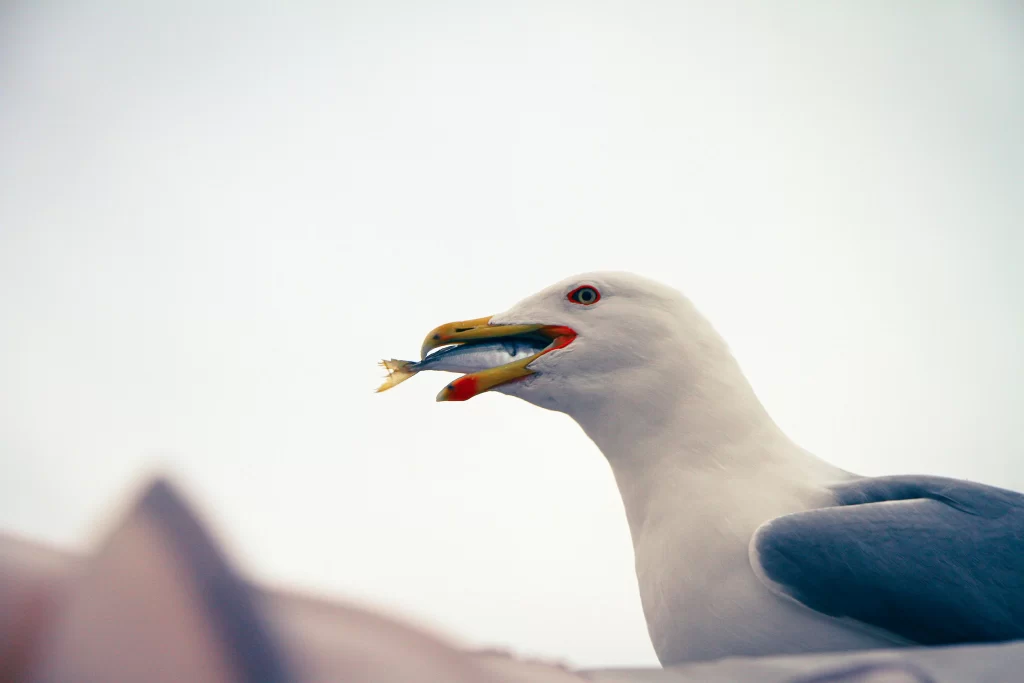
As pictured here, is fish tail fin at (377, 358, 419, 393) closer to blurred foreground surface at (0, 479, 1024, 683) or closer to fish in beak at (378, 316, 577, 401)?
fish in beak at (378, 316, 577, 401)

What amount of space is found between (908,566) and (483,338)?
78 cm

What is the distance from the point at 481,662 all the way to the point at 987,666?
378mm

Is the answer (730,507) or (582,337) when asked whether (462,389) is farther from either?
(730,507)

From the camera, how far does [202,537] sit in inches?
16.7

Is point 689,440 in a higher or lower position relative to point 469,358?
lower

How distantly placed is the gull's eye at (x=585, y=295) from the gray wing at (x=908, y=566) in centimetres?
55

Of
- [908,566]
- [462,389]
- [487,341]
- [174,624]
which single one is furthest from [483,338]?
[174,624]

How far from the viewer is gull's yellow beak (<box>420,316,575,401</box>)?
1356 millimetres

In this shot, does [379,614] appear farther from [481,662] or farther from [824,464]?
[824,464]

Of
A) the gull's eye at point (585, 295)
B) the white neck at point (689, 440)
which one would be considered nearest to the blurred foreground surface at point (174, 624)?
the white neck at point (689, 440)

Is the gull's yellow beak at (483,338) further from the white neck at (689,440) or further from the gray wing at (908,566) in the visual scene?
the gray wing at (908,566)

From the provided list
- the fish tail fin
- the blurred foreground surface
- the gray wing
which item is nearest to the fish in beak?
the fish tail fin

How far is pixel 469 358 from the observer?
1.45m

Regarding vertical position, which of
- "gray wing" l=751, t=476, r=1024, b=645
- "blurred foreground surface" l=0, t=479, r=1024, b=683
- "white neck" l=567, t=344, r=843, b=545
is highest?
"blurred foreground surface" l=0, t=479, r=1024, b=683
